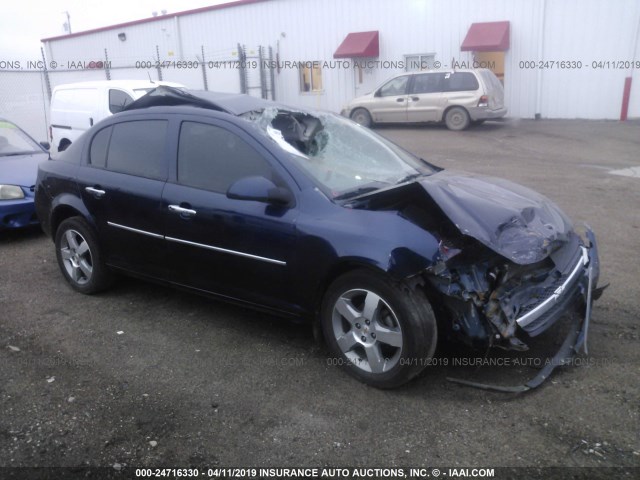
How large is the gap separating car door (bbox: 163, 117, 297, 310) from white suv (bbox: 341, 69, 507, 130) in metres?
13.0

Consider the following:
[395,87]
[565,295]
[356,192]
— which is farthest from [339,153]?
[395,87]

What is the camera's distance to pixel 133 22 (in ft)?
89.3

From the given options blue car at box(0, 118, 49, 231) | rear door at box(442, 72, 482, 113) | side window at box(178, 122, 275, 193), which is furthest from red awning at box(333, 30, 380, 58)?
side window at box(178, 122, 275, 193)

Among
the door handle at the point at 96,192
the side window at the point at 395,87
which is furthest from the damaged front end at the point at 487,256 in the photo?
the side window at the point at 395,87

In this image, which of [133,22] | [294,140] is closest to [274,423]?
[294,140]

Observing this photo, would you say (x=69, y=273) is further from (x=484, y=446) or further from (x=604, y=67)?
(x=604, y=67)

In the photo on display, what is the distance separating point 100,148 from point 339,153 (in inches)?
82.0

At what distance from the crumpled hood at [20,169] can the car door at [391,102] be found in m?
11.3

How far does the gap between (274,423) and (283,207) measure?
4.26 ft

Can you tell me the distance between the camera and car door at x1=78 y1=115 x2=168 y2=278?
4.29 metres

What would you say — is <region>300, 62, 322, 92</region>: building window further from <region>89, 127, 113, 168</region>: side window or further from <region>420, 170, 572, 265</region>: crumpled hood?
<region>420, 170, 572, 265</region>: crumpled hood

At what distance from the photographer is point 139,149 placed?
14.8 feet

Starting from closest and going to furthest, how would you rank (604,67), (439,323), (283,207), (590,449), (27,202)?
(590,449) < (439,323) < (283,207) < (27,202) < (604,67)

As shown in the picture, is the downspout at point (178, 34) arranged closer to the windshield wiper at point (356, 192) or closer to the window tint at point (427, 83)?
the window tint at point (427, 83)
